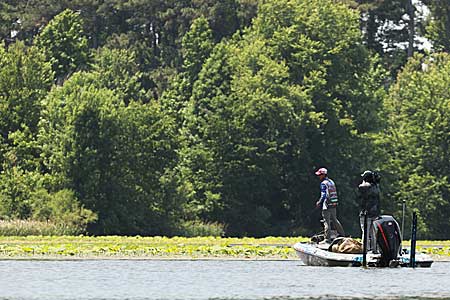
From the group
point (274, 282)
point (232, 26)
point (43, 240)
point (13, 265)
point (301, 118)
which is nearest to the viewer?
point (274, 282)

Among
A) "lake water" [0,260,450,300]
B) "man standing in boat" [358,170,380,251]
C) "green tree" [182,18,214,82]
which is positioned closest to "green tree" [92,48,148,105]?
"green tree" [182,18,214,82]

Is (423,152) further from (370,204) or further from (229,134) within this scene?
(370,204)

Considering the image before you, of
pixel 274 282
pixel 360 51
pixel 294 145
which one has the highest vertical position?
pixel 360 51

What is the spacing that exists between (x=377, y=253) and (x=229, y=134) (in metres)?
43.9

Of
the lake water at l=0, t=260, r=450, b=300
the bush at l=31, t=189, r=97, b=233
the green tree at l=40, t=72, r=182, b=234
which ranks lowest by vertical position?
the lake water at l=0, t=260, r=450, b=300

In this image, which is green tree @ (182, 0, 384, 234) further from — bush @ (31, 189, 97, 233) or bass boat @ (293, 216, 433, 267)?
bass boat @ (293, 216, 433, 267)

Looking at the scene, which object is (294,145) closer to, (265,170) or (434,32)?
(265,170)

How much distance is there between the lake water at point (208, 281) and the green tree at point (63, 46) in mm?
49998

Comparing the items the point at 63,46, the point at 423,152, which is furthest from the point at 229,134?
the point at 63,46

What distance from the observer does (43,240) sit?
5316 cm

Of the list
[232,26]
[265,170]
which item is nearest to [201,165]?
[265,170]

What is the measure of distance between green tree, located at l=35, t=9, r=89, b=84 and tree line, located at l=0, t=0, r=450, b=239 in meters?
0.08

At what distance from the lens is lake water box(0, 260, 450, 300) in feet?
94.6

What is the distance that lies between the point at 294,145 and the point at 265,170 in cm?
232
